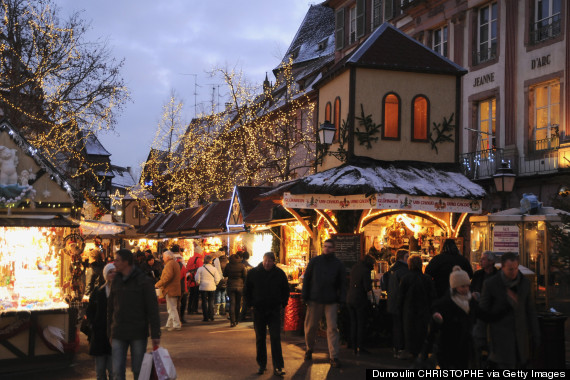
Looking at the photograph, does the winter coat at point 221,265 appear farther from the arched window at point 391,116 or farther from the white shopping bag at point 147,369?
the white shopping bag at point 147,369

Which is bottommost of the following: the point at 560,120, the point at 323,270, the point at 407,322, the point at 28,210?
the point at 407,322

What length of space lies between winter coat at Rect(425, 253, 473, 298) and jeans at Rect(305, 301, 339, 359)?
1934 millimetres

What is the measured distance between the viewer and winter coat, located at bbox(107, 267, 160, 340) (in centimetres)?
838

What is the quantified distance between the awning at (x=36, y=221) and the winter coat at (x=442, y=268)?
6.45 m

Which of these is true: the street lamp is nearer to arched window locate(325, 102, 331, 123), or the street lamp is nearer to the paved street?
arched window locate(325, 102, 331, 123)

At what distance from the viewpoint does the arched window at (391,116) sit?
17.0 meters

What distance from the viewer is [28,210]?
46.3 feet

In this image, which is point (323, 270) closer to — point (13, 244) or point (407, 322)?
point (407, 322)

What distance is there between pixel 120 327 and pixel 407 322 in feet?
15.4

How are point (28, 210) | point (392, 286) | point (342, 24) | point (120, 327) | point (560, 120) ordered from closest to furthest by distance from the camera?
point (120, 327), point (392, 286), point (28, 210), point (560, 120), point (342, 24)

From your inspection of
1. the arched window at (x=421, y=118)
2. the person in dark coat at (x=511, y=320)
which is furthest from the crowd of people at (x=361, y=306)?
the arched window at (x=421, y=118)

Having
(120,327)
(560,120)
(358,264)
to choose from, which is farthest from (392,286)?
(560,120)

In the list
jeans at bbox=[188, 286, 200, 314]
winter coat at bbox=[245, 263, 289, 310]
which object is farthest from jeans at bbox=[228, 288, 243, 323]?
winter coat at bbox=[245, 263, 289, 310]

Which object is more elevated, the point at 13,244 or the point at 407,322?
the point at 13,244
